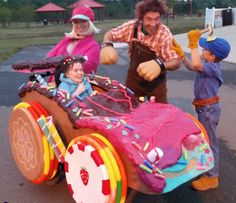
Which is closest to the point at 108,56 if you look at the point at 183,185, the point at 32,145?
the point at 32,145

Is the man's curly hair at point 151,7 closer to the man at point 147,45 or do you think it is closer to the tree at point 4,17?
the man at point 147,45

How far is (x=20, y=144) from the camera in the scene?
11.4ft

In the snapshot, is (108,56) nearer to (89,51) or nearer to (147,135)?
(89,51)

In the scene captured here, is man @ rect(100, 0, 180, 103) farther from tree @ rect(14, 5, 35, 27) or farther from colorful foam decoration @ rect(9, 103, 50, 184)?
tree @ rect(14, 5, 35, 27)

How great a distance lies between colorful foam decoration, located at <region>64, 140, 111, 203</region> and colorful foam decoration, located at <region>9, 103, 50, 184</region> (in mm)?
435

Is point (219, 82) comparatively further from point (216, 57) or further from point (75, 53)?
point (75, 53)

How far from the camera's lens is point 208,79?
10.7ft

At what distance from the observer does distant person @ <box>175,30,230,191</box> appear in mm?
3099

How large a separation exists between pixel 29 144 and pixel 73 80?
0.63 meters

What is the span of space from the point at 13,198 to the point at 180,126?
5.22 ft

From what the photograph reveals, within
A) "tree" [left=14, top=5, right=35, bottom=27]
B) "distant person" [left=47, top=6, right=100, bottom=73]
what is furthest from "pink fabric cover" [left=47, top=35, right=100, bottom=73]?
"tree" [left=14, top=5, right=35, bottom=27]

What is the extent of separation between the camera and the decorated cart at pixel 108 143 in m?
2.43

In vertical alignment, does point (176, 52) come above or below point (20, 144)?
above

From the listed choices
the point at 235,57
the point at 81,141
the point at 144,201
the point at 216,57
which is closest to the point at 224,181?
the point at 144,201
